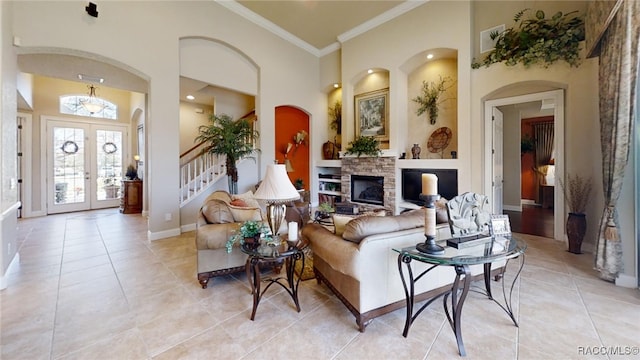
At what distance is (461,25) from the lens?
4.81 meters

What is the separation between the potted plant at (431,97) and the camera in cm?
554

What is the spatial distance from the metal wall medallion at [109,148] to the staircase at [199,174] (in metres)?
3.96

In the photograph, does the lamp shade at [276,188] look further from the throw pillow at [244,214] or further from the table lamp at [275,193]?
the throw pillow at [244,214]

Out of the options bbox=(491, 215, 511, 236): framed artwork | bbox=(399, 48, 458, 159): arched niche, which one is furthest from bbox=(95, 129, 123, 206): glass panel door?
bbox=(491, 215, 511, 236): framed artwork

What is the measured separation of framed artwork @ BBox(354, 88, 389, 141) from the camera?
635 cm

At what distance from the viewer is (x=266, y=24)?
6125 millimetres

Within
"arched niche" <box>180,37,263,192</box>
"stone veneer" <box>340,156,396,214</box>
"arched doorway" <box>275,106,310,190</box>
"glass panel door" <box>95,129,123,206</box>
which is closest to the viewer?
"arched niche" <box>180,37,263,192</box>

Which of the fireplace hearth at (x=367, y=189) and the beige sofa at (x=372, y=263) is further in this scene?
the fireplace hearth at (x=367, y=189)

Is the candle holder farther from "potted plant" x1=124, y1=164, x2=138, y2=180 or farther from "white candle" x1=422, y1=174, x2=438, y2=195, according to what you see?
"potted plant" x1=124, y1=164, x2=138, y2=180

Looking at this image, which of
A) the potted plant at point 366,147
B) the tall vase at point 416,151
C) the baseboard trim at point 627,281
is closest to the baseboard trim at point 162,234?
the potted plant at point 366,147

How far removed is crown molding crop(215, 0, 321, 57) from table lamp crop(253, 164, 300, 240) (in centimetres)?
491

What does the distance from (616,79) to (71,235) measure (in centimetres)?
846

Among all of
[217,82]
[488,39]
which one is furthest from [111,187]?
[488,39]

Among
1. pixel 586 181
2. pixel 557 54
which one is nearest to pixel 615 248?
pixel 586 181
